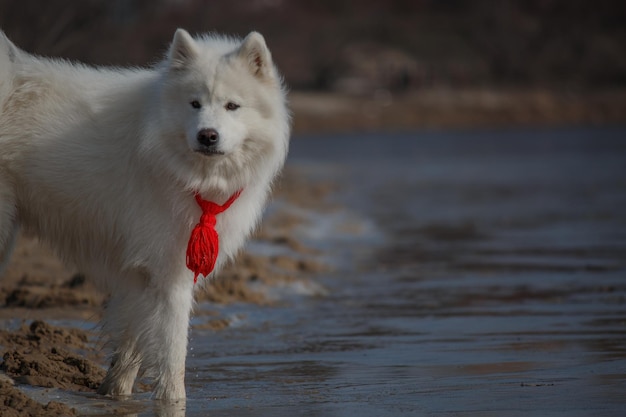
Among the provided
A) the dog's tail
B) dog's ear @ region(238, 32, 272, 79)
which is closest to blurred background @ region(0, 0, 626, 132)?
the dog's tail

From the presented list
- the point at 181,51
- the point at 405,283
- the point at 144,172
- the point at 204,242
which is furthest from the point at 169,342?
the point at 405,283

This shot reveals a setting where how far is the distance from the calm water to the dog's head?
1.25 meters

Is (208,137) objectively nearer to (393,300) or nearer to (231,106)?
(231,106)

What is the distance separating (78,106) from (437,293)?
4373mm

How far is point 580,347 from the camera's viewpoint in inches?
292

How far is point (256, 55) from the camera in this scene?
640 cm

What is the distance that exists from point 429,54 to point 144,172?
50.6m

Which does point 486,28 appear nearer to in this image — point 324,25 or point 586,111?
point 324,25

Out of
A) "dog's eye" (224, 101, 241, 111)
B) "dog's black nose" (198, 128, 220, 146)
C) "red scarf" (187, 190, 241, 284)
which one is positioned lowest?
"red scarf" (187, 190, 241, 284)

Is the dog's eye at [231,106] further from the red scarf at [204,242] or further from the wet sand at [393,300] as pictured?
the wet sand at [393,300]

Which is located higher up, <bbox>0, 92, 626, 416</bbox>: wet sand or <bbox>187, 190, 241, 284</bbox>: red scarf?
<bbox>187, 190, 241, 284</bbox>: red scarf

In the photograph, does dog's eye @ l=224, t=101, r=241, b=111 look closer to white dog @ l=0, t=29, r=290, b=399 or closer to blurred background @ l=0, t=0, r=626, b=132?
white dog @ l=0, t=29, r=290, b=399

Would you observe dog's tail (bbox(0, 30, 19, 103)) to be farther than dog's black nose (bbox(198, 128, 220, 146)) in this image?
Yes

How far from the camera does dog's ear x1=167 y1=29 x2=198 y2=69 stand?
6.30 metres
